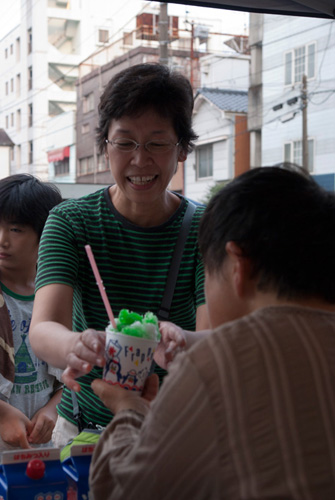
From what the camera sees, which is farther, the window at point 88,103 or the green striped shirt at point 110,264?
the window at point 88,103

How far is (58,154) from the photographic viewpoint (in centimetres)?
2044

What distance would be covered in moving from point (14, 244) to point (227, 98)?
47.1 ft

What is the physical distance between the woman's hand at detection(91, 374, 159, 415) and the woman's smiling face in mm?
665

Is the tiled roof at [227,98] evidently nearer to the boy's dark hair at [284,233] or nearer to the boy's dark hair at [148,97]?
the boy's dark hair at [148,97]

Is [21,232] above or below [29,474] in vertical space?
above

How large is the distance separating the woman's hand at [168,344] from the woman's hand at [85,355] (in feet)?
Result: 0.53

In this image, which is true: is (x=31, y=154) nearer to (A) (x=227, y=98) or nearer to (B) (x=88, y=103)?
(B) (x=88, y=103)

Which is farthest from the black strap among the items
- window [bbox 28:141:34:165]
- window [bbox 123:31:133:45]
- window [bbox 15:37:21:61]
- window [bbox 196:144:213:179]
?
window [bbox 15:37:21:61]

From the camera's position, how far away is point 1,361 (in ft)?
7.09

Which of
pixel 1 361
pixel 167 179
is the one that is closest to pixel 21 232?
pixel 1 361

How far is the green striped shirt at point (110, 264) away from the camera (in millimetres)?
1729

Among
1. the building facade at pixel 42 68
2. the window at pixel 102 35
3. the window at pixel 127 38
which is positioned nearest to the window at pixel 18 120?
the building facade at pixel 42 68

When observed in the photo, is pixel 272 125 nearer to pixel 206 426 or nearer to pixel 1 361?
pixel 1 361

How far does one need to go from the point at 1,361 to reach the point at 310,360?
56.1 inches
